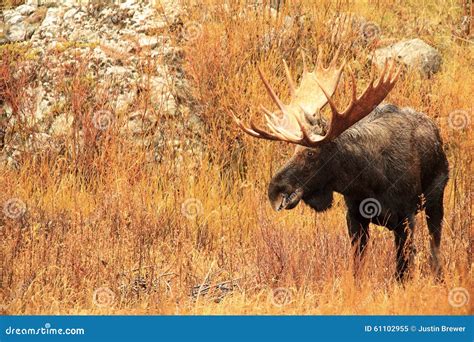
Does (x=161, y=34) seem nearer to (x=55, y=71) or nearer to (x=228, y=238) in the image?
(x=55, y=71)

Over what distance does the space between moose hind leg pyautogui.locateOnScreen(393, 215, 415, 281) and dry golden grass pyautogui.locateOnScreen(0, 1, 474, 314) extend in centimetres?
10

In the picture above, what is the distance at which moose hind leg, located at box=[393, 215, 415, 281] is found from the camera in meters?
5.26

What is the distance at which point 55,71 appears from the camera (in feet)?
27.5

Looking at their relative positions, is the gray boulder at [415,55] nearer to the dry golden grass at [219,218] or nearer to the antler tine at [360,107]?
the dry golden grass at [219,218]

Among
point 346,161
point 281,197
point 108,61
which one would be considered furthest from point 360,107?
point 108,61

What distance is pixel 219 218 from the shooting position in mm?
6848

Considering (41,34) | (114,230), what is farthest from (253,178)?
(41,34)

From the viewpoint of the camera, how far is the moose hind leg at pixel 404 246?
5.26 meters

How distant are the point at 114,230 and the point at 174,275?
0.75 meters

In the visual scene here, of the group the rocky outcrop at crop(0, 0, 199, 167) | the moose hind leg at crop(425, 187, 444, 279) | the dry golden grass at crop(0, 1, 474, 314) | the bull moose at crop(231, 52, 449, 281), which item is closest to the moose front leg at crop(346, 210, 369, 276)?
the bull moose at crop(231, 52, 449, 281)

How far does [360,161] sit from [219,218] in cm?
186

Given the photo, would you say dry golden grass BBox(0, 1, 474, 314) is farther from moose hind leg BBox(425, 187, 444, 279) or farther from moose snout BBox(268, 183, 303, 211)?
moose snout BBox(268, 183, 303, 211)

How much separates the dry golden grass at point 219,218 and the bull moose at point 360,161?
0.99 feet

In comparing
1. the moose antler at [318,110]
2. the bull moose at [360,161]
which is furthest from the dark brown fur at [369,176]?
the moose antler at [318,110]
